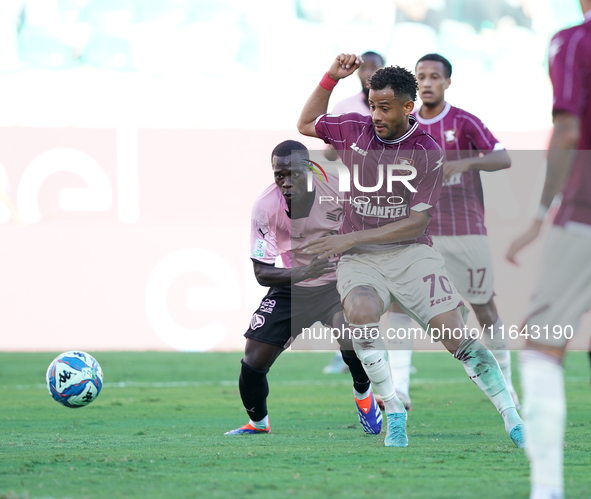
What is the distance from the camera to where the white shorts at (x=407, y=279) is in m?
4.65

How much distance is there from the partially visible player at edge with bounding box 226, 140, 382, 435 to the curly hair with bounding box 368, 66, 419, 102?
0.83 metres

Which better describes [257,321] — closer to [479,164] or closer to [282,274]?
[282,274]

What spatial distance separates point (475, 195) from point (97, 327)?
269 inches

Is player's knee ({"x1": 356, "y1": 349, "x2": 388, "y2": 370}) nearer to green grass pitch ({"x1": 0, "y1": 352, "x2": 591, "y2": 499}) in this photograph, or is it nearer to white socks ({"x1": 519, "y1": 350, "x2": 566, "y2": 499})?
green grass pitch ({"x1": 0, "y1": 352, "x2": 591, "y2": 499})

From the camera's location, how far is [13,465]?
3994mm

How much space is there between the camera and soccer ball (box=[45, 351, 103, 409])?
18.8 feet

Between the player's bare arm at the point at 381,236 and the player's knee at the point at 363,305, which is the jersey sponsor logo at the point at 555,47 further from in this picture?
the player's knee at the point at 363,305

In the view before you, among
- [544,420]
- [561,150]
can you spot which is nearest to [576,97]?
[561,150]

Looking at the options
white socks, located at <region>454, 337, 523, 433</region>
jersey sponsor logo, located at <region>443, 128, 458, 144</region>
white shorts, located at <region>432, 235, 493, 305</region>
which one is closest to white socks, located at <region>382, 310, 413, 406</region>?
white shorts, located at <region>432, 235, 493, 305</region>

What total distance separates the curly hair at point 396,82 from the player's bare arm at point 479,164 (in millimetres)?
1313

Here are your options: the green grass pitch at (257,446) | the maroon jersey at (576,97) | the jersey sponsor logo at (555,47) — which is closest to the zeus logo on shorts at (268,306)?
the green grass pitch at (257,446)

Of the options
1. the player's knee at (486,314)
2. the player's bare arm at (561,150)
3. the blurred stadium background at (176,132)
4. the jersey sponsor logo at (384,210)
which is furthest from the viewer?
the blurred stadium background at (176,132)

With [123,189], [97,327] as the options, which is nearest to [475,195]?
[97,327]

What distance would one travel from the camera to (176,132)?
14.4m
